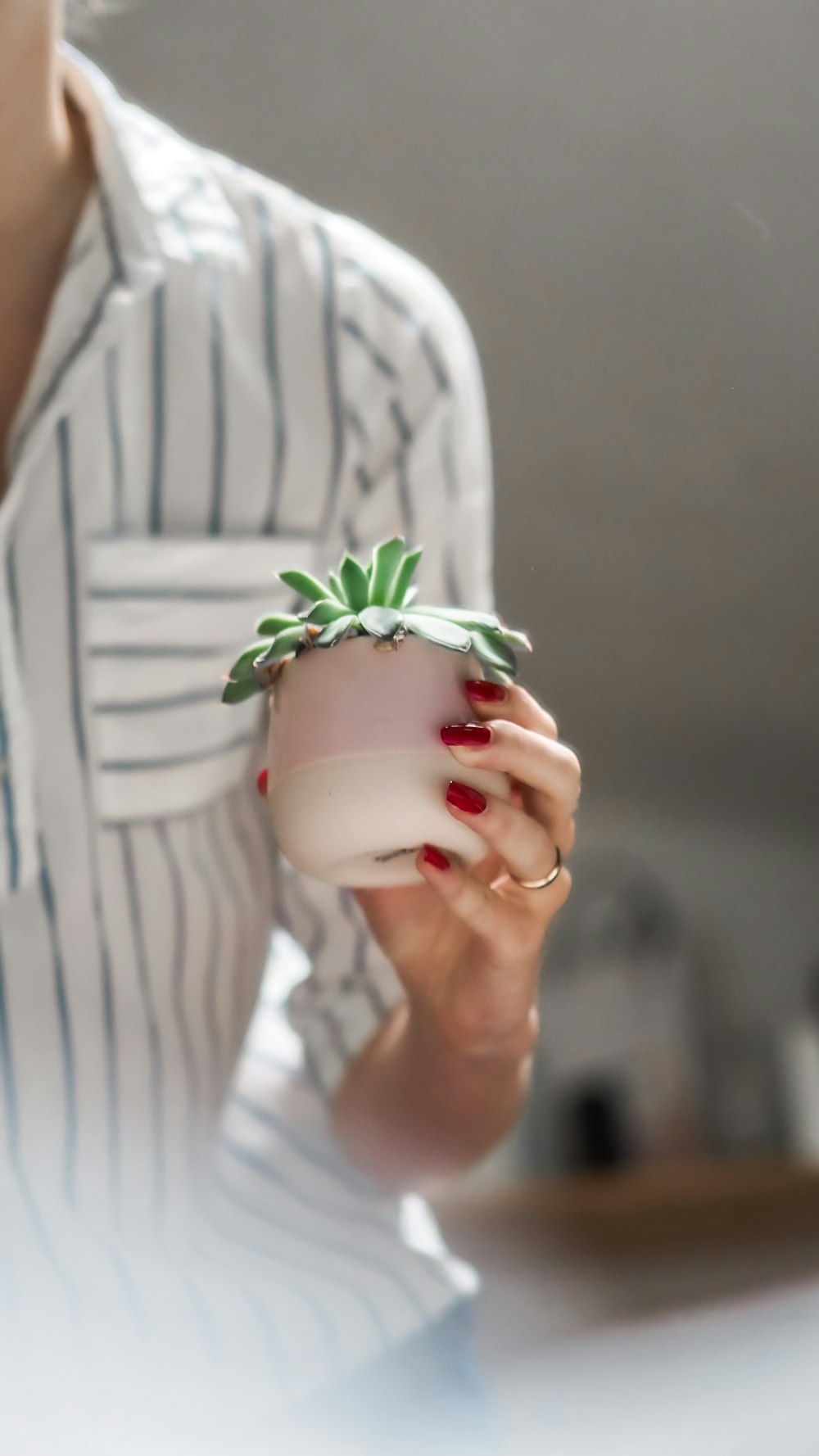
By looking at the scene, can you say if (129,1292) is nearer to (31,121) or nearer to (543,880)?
(543,880)

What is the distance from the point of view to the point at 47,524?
0.36m

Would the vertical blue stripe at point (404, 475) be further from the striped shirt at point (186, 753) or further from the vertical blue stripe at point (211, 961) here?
the vertical blue stripe at point (211, 961)

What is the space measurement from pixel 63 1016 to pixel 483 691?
210 mm

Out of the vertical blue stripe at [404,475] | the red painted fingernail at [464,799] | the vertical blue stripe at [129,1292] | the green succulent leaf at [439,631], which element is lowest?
the vertical blue stripe at [129,1292]

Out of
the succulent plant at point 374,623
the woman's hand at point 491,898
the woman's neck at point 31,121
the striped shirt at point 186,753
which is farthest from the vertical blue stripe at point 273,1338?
the woman's neck at point 31,121

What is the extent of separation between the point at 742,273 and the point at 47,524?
0.74ft

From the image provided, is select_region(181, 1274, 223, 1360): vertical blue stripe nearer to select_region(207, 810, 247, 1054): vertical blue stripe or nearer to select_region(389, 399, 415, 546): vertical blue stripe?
select_region(207, 810, 247, 1054): vertical blue stripe

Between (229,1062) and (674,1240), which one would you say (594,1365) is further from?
(229,1062)

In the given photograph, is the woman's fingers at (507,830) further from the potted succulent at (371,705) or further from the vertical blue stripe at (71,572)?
the vertical blue stripe at (71,572)

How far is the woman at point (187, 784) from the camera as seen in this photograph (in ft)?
1.18

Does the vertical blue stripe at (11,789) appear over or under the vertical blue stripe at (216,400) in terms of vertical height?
under

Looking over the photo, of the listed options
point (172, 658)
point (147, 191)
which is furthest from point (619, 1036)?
point (147, 191)

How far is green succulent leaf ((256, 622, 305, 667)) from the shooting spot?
0.23 metres

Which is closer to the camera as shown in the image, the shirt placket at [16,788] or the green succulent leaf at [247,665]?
the green succulent leaf at [247,665]
